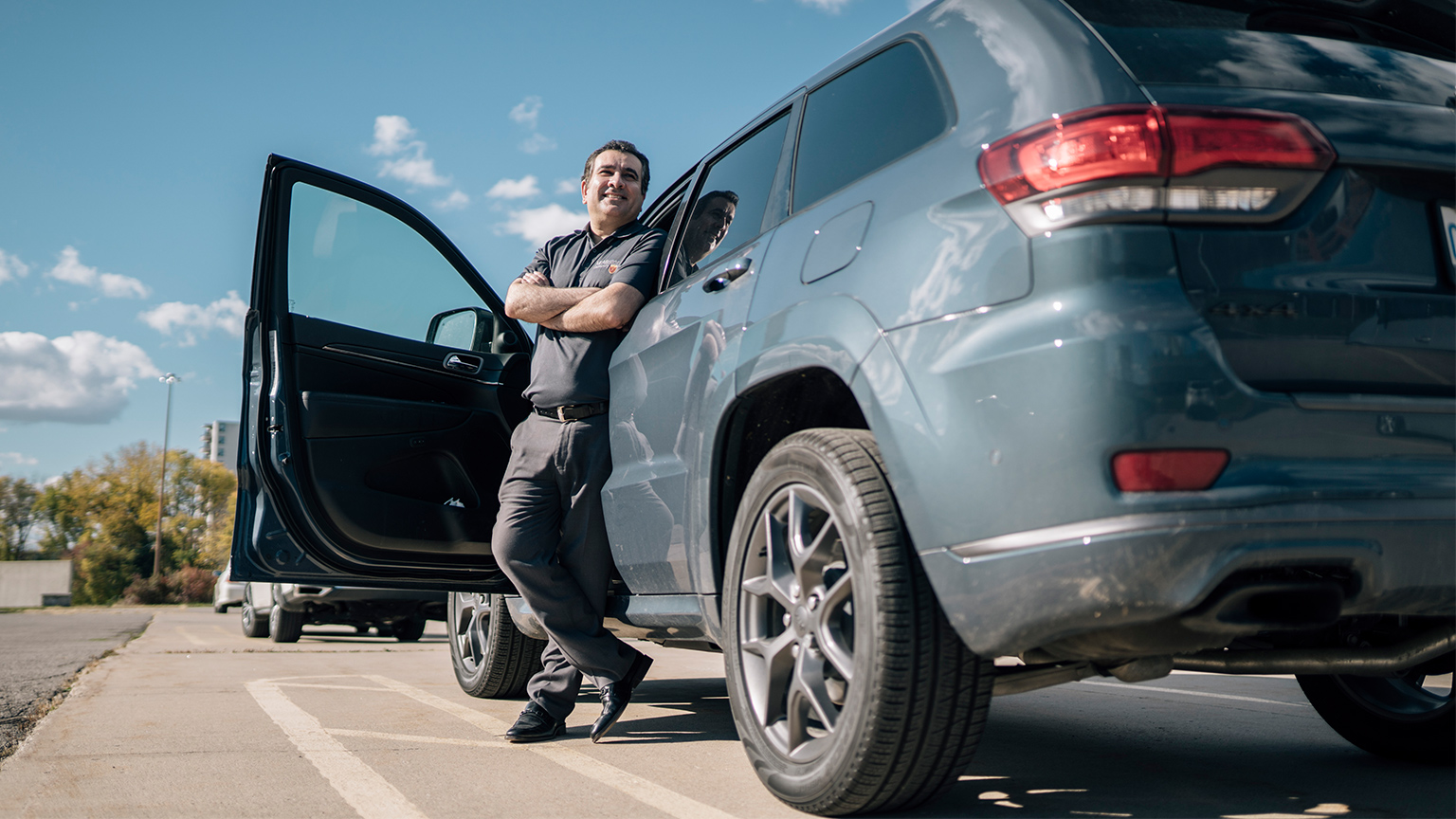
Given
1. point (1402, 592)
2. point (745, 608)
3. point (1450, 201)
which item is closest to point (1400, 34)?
point (1450, 201)

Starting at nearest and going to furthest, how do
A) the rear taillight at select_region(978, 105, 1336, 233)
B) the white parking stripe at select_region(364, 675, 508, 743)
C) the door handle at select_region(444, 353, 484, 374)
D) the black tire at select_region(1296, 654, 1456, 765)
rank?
the rear taillight at select_region(978, 105, 1336, 233)
the black tire at select_region(1296, 654, 1456, 765)
the white parking stripe at select_region(364, 675, 508, 743)
the door handle at select_region(444, 353, 484, 374)

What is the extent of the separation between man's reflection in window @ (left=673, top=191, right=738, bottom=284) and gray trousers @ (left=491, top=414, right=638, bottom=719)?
0.63 metres

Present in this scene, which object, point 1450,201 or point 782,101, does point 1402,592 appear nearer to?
point 1450,201

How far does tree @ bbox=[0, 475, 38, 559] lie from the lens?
77812 millimetres

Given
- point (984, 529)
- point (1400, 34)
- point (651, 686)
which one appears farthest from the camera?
point (651, 686)

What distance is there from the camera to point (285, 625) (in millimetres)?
11062

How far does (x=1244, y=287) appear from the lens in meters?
1.76

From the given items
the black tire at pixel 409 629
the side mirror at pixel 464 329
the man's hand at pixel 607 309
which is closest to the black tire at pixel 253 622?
the black tire at pixel 409 629

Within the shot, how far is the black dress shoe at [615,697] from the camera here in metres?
3.46

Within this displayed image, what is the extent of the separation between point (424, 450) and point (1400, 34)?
3.45 m

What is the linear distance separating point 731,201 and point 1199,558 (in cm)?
194

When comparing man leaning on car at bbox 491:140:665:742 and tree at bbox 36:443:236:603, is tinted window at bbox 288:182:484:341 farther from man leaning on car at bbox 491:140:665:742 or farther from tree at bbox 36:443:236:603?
tree at bbox 36:443:236:603

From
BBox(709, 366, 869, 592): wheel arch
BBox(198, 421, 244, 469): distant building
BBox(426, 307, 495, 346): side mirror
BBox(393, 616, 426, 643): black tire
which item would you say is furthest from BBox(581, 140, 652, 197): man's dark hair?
BBox(198, 421, 244, 469): distant building

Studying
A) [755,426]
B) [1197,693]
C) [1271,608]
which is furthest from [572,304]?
[1197,693]
